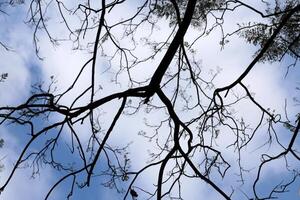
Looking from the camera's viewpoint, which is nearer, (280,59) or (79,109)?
(79,109)

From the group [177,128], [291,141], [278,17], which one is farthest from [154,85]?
[278,17]

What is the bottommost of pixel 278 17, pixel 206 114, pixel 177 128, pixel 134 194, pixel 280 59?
pixel 134 194

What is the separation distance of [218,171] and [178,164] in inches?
15.5

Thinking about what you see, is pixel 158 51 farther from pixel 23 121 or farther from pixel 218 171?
pixel 23 121

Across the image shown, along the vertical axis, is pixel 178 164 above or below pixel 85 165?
above

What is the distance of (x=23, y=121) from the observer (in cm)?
430

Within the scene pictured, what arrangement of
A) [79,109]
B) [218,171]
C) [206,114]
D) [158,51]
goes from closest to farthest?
[79,109], [218,171], [206,114], [158,51]

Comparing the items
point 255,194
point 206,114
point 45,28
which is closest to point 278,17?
point 206,114

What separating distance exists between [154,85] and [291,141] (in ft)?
3.99

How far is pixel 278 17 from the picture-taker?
5445 millimetres

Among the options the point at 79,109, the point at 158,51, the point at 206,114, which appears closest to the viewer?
the point at 79,109

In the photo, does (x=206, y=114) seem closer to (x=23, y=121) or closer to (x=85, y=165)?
(x=85, y=165)

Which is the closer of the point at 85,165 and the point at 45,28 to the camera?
the point at 85,165

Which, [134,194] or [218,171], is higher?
[218,171]
